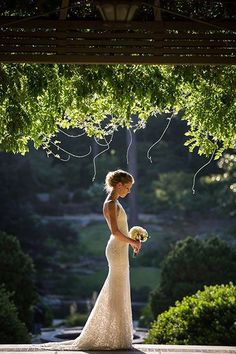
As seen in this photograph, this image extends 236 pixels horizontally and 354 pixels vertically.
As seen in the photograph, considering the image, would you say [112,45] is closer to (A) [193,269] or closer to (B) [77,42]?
(B) [77,42]

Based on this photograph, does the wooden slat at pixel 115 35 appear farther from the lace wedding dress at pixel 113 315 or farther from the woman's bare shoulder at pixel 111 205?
the lace wedding dress at pixel 113 315

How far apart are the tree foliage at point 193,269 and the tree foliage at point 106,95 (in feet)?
17.0

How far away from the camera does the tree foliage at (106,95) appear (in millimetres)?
7824

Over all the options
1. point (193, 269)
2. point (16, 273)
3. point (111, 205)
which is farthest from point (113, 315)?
point (193, 269)

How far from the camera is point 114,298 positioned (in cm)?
735

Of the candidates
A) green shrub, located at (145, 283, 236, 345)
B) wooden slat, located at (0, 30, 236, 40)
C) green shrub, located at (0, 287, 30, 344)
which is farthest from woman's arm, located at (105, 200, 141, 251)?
green shrub, located at (0, 287, 30, 344)

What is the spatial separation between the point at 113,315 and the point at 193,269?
6221 mm

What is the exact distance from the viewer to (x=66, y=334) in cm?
1272

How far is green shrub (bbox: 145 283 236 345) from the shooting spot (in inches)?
337

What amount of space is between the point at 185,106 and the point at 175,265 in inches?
218

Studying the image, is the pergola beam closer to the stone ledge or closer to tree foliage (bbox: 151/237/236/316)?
the stone ledge

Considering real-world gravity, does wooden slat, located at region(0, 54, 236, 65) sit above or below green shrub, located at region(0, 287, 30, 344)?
above

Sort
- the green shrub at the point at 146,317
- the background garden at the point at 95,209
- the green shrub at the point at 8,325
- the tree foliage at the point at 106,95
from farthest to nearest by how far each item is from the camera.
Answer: the background garden at the point at 95,209
the green shrub at the point at 146,317
the green shrub at the point at 8,325
the tree foliage at the point at 106,95

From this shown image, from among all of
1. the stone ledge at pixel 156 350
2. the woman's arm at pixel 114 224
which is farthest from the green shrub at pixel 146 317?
the woman's arm at pixel 114 224
